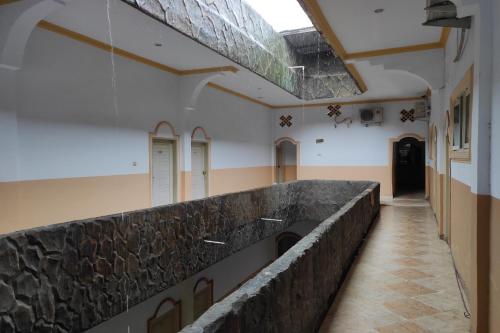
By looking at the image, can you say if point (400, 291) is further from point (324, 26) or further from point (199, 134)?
point (199, 134)

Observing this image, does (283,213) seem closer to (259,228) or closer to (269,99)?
(259,228)

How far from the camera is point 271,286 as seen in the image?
1932mm

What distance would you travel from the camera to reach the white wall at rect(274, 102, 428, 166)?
459 inches

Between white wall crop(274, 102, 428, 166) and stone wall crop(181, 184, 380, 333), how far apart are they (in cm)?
876

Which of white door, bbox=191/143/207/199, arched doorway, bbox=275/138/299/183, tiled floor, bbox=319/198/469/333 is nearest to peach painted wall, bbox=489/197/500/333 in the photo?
tiled floor, bbox=319/198/469/333

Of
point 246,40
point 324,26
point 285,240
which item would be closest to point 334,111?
point 285,240

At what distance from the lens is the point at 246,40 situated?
7133 mm

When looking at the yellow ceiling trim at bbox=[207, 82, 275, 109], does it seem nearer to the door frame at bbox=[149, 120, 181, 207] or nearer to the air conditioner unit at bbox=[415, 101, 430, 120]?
the door frame at bbox=[149, 120, 181, 207]

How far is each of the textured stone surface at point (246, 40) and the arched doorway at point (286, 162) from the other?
3.65 metres

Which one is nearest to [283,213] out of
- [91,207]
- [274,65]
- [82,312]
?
[274,65]

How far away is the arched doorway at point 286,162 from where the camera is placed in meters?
14.2

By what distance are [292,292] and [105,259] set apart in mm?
2523

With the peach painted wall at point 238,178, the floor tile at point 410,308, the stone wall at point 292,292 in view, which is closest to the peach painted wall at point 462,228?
the floor tile at point 410,308

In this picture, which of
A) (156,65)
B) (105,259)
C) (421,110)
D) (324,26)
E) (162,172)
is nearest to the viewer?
(105,259)
